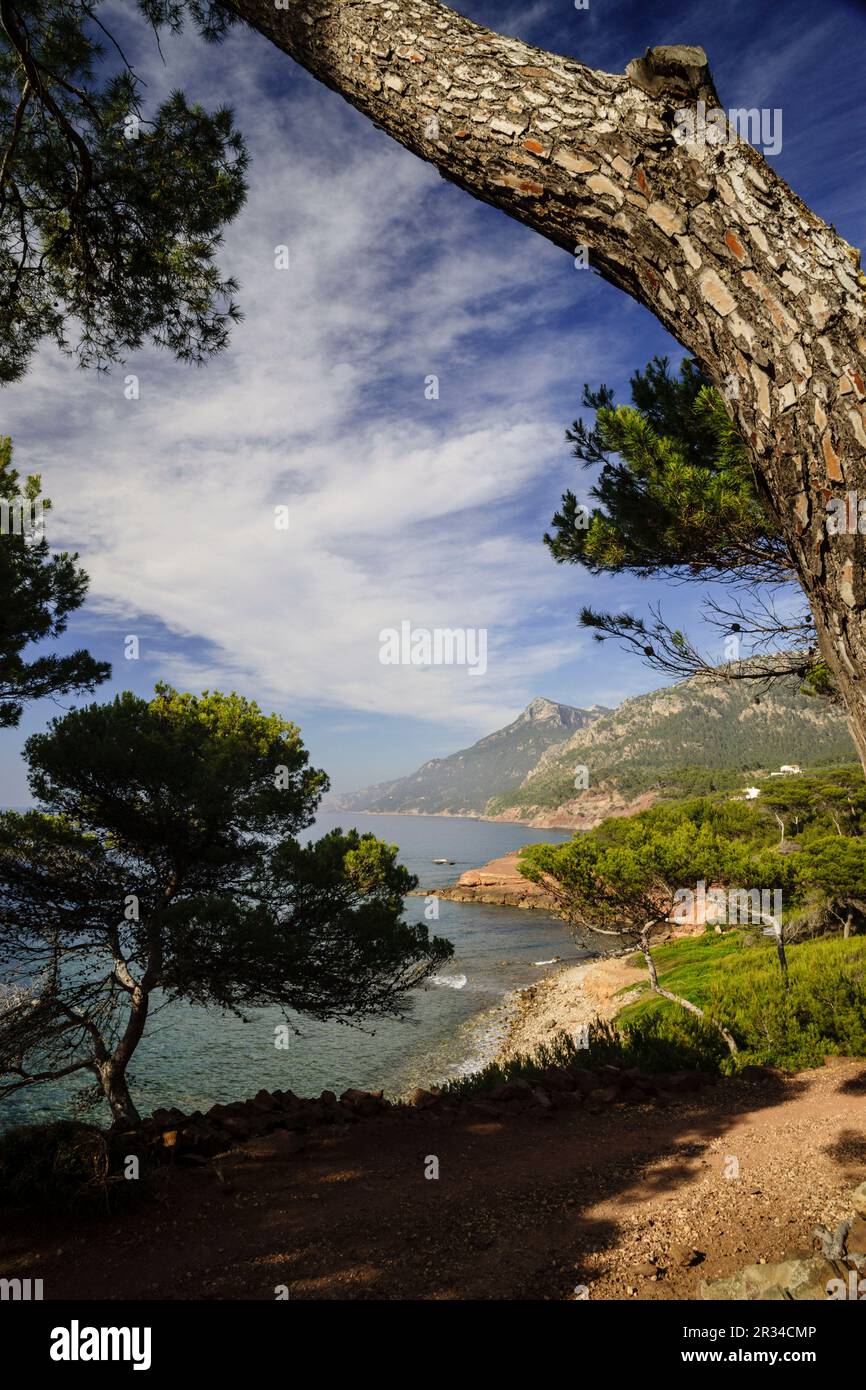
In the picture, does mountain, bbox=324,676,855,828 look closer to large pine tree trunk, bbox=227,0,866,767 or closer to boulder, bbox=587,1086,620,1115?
boulder, bbox=587,1086,620,1115

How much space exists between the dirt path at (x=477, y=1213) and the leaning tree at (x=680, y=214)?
5.32 m

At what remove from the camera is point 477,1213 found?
18.5 feet

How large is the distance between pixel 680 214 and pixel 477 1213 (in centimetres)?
727

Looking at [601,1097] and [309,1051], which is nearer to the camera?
[601,1097]

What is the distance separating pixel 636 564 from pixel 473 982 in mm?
26872

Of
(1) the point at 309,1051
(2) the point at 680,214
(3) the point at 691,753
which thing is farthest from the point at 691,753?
(2) the point at 680,214

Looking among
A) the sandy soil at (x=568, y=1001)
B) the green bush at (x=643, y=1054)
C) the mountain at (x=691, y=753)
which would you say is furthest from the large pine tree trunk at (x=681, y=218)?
the mountain at (x=691, y=753)

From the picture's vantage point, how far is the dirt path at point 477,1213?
454 centimetres

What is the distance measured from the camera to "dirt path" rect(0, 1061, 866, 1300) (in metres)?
4.54

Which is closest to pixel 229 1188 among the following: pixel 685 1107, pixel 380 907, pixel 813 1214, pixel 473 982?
pixel 380 907

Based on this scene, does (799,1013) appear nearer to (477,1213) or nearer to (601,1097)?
(601,1097)

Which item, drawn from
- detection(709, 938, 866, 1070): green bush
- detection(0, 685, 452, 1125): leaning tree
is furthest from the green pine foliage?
detection(709, 938, 866, 1070): green bush

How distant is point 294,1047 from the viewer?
2000 cm

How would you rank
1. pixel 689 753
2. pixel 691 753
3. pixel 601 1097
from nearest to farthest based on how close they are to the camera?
pixel 601 1097
pixel 691 753
pixel 689 753
